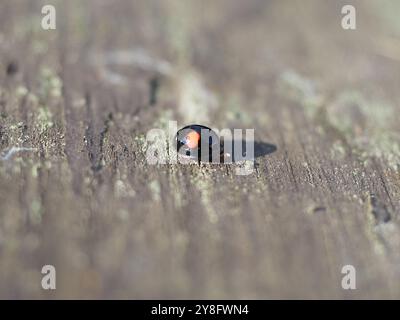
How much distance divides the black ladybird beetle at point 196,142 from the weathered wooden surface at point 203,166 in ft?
0.40

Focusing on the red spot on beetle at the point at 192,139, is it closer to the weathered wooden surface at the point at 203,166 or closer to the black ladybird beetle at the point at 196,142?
the black ladybird beetle at the point at 196,142

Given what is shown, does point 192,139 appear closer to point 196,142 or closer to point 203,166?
point 196,142

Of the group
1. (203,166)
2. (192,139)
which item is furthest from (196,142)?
(203,166)

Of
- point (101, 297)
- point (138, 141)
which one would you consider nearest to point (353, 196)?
point (138, 141)

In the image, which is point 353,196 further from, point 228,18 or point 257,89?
point 228,18

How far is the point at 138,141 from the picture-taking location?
261cm

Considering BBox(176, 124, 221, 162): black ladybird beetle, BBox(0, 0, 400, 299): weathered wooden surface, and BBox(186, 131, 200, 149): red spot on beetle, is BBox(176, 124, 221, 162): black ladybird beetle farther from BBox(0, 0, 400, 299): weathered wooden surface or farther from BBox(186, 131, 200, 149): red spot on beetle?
BBox(0, 0, 400, 299): weathered wooden surface

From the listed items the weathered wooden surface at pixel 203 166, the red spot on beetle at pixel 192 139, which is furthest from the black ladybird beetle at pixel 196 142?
the weathered wooden surface at pixel 203 166

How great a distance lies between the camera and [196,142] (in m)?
2.56

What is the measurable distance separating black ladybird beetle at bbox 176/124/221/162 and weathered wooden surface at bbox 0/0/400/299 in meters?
0.12

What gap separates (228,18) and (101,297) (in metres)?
2.49

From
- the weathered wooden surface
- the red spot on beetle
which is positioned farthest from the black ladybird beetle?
→ the weathered wooden surface

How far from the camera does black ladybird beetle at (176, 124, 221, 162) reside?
2.56m
